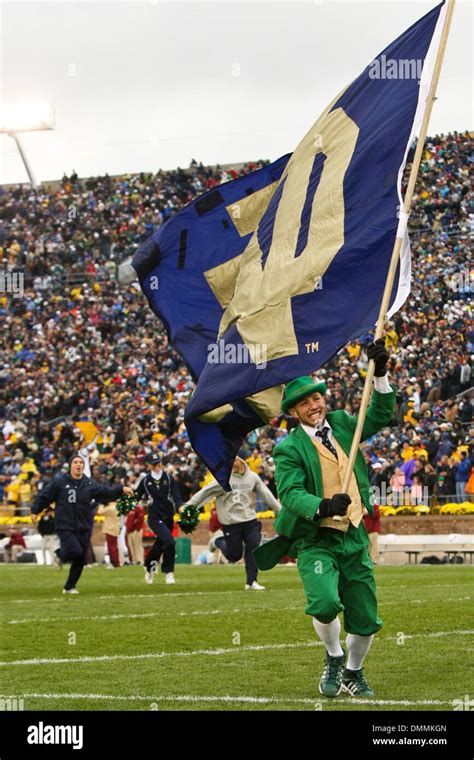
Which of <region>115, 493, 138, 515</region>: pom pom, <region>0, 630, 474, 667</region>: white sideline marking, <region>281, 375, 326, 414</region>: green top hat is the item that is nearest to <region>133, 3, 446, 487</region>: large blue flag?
<region>281, 375, 326, 414</region>: green top hat

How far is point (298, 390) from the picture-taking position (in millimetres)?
9898

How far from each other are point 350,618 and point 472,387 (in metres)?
25.3

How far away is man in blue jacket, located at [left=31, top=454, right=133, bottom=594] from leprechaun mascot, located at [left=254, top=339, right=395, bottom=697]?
1163cm

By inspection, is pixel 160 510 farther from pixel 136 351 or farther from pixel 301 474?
pixel 136 351

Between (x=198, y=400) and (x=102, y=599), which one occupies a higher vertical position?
(x=198, y=400)

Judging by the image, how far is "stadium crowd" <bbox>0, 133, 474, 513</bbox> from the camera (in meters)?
34.6

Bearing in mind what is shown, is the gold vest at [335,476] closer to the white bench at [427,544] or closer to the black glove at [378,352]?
the black glove at [378,352]

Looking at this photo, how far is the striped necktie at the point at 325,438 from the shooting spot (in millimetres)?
9914

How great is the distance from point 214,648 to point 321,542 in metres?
3.55

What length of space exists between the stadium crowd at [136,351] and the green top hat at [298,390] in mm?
21439

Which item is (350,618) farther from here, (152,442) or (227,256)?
(152,442)

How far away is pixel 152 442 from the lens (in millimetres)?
41500
